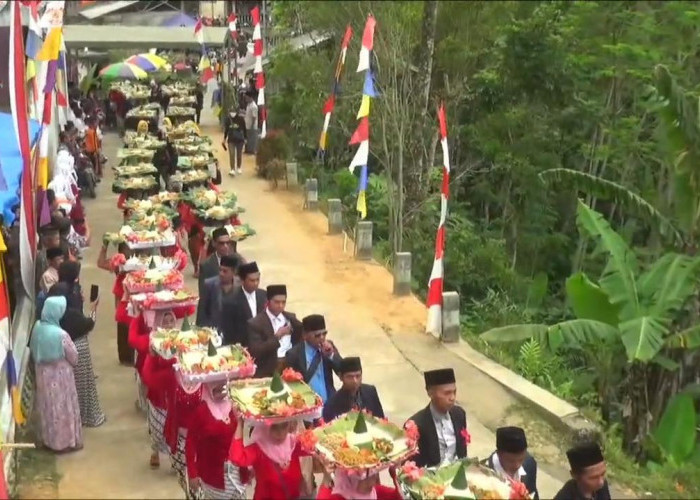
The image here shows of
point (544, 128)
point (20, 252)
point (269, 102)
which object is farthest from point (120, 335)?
point (269, 102)

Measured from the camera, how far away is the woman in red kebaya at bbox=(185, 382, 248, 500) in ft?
22.2

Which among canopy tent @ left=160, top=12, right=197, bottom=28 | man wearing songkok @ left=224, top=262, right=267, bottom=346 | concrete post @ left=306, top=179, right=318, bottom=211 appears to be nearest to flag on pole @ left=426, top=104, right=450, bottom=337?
man wearing songkok @ left=224, top=262, right=267, bottom=346

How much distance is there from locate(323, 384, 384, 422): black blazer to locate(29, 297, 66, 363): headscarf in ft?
8.85

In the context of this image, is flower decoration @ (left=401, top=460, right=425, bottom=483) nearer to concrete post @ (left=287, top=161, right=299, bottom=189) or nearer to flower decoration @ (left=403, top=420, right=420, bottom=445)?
flower decoration @ (left=403, top=420, right=420, bottom=445)

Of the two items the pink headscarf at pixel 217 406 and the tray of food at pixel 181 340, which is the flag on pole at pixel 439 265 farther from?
the pink headscarf at pixel 217 406

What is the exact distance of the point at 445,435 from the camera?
6.39 m

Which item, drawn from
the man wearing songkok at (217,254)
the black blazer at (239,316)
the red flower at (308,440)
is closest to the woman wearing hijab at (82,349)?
the black blazer at (239,316)

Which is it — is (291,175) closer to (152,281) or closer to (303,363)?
(152,281)

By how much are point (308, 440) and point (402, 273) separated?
26.9ft

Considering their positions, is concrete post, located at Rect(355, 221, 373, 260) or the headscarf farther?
concrete post, located at Rect(355, 221, 373, 260)

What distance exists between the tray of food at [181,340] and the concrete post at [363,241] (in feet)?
25.0

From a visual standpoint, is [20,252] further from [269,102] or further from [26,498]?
[269,102]

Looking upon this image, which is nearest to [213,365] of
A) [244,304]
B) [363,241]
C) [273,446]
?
[273,446]

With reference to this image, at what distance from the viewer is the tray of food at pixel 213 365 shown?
6.88 metres
